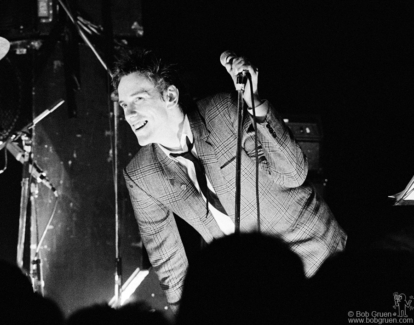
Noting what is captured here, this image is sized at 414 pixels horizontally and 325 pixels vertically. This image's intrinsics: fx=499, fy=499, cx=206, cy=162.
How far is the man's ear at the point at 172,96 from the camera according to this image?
311 cm

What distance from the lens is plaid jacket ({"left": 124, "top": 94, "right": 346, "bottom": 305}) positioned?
281cm

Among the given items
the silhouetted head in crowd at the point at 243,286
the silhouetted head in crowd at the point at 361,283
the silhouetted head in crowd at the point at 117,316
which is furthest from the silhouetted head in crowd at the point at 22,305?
the silhouetted head in crowd at the point at 361,283

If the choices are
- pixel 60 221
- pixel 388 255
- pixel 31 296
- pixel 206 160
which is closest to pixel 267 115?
pixel 206 160

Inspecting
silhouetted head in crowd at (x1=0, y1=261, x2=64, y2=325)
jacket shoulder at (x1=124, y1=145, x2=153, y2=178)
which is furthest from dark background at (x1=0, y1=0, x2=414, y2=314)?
silhouetted head in crowd at (x1=0, y1=261, x2=64, y2=325)

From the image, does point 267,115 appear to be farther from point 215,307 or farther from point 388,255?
point 215,307

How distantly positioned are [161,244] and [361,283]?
1655 mm

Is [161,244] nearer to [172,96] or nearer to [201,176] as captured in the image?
[201,176]

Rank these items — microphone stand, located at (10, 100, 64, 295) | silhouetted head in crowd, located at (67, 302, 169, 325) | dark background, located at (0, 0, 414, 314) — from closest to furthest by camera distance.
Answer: silhouetted head in crowd, located at (67, 302, 169, 325)
microphone stand, located at (10, 100, 64, 295)
dark background, located at (0, 0, 414, 314)

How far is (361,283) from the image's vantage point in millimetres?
1681

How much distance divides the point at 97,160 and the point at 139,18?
126cm

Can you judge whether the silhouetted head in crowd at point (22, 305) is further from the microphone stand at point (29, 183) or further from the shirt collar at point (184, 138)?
the microphone stand at point (29, 183)

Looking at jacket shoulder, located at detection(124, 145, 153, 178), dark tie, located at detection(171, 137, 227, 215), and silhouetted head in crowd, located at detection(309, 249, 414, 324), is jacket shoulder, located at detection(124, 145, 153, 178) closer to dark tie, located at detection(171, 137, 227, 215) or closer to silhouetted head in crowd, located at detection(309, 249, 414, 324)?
dark tie, located at detection(171, 137, 227, 215)

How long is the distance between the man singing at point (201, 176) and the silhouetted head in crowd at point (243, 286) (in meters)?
1.17
